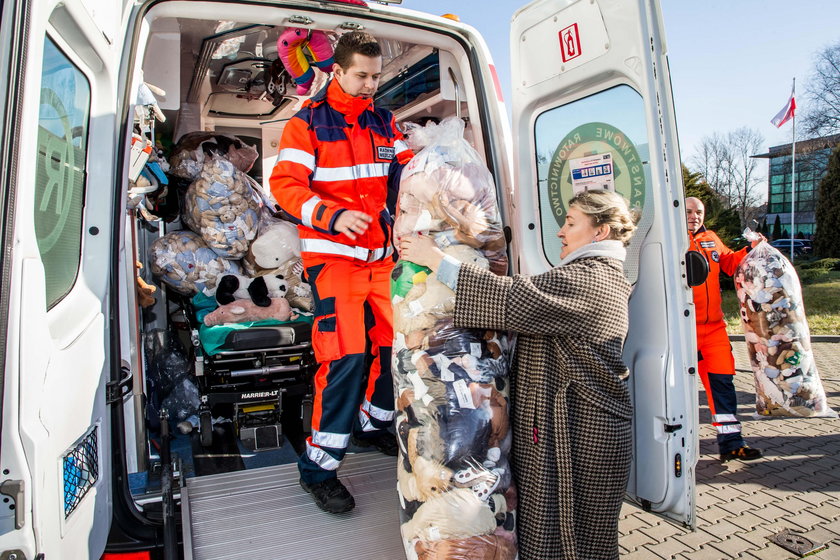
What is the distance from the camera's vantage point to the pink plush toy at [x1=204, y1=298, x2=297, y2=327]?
3.66 m

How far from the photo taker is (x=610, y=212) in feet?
7.43

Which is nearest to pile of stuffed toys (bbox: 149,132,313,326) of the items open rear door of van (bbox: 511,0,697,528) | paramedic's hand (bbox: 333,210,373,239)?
paramedic's hand (bbox: 333,210,373,239)

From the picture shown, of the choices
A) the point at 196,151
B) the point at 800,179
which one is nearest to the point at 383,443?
the point at 196,151

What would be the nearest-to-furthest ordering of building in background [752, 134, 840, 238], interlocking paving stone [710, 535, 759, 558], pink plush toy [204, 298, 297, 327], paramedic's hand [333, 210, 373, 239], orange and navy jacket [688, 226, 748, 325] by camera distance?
paramedic's hand [333, 210, 373, 239]
interlocking paving stone [710, 535, 759, 558]
pink plush toy [204, 298, 297, 327]
orange and navy jacket [688, 226, 748, 325]
building in background [752, 134, 840, 238]

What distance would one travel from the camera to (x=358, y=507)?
9.11ft

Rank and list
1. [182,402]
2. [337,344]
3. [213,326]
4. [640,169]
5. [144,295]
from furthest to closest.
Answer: [182,402] < [213,326] < [144,295] < [337,344] < [640,169]

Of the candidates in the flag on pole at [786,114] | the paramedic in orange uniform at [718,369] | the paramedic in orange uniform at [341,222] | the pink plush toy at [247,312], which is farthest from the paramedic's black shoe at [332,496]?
the flag on pole at [786,114]

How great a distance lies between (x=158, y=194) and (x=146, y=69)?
37.8 inches

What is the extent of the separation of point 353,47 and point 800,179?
3278 centimetres

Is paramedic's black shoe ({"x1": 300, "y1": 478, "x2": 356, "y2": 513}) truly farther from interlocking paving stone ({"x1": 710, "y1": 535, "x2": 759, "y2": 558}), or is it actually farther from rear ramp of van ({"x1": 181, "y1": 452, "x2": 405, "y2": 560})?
interlocking paving stone ({"x1": 710, "y1": 535, "x2": 759, "y2": 558})

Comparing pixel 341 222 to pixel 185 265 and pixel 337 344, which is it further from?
pixel 185 265

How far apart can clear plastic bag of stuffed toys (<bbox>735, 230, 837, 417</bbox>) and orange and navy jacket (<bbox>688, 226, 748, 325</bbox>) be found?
0.54 ft

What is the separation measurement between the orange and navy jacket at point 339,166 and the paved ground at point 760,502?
211cm

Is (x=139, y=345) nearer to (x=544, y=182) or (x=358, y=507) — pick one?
(x=358, y=507)
